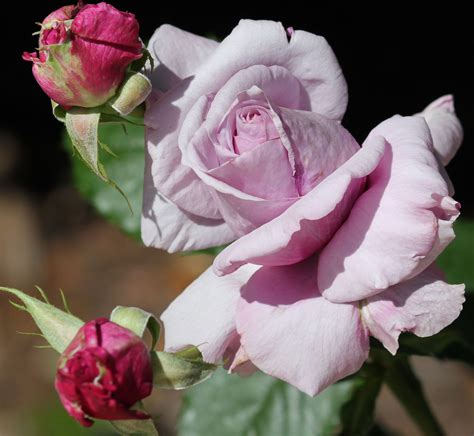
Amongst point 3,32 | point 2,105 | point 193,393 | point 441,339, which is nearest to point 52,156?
point 2,105

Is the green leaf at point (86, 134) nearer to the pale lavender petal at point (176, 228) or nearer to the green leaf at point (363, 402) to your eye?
the pale lavender petal at point (176, 228)

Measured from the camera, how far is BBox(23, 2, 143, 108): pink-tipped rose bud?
0.74m

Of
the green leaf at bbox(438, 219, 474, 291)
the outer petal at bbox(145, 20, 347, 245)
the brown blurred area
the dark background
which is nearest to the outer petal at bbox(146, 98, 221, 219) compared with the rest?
the outer petal at bbox(145, 20, 347, 245)

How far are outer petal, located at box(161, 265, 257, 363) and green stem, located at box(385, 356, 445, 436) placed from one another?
24cm

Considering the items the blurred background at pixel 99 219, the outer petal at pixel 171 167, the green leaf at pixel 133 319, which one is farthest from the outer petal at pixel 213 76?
the blurred background at pixel 99 219

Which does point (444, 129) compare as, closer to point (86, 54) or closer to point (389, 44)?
point (86, 54)

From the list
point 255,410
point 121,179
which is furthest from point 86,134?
point 255,410

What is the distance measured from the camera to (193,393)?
1.24m

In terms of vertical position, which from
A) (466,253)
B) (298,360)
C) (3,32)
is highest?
(298,360)

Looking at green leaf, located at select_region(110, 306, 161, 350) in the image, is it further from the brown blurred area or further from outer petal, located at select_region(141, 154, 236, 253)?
the brown blurred area

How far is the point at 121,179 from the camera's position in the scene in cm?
120

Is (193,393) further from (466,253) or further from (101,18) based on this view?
(101,18)

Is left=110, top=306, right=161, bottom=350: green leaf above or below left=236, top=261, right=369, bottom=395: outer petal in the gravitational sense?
above

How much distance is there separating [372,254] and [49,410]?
1.68 m
